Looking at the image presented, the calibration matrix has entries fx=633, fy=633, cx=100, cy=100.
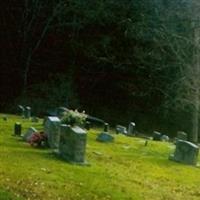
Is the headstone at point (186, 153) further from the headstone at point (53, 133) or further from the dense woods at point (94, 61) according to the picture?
the dense woods at point (94, 61)

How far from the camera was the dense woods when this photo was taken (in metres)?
45.4

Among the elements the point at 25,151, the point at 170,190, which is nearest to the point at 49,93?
the point at 25,151

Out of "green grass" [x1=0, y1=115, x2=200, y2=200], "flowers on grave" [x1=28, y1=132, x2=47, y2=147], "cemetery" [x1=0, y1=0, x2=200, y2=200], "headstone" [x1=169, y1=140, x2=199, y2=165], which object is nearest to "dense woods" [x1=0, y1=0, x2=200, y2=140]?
"cemetery" [x1=0, y1=0, x2=200, y2=200]

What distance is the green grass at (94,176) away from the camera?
555 inches

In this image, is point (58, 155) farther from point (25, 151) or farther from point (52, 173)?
point (52, 173)

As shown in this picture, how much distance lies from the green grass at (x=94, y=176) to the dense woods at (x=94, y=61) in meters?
23.3

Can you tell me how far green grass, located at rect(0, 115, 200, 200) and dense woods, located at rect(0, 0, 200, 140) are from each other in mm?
23330

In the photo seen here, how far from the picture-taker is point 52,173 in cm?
1568

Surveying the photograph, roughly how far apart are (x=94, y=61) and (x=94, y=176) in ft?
105

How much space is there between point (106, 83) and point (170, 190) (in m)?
32.5

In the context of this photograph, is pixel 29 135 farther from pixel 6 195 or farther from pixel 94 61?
pixel 94 61

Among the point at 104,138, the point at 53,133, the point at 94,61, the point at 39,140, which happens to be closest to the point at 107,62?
the point at 94,61

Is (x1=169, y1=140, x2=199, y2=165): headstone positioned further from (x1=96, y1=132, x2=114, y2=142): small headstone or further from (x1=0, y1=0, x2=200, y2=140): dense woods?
(x1=0, y1=0, x2=200, y2=140): dense woods

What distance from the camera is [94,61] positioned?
157 feet
